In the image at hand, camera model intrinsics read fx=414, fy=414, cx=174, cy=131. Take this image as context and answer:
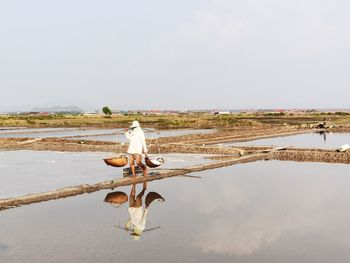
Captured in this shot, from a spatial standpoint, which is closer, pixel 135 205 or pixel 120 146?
pixel 135 205

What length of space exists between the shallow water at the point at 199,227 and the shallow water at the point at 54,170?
2127 mm

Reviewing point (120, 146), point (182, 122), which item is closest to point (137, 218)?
point (120, 146)

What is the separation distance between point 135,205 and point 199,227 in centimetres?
235

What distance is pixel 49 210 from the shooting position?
962 cm

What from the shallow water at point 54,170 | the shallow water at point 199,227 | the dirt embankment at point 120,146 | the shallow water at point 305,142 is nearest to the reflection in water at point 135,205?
the shallow water at point 199,227

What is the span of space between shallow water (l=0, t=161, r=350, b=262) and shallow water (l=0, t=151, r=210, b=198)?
213cm

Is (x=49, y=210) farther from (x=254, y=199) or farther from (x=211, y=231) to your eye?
(x=254, y=199)

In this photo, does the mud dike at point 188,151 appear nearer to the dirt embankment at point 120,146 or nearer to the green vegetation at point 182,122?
the dirt embankment at point 120,146

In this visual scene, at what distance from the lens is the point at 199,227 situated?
8.21 meters

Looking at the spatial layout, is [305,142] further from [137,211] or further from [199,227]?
[199,227]

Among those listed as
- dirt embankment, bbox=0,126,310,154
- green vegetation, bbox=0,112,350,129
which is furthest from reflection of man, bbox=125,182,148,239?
green vegetation, bbox=0,112,350,129

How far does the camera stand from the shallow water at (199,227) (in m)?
6.80

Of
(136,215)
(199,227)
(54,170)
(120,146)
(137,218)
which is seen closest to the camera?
(199,227)

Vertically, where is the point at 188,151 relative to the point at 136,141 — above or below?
below
